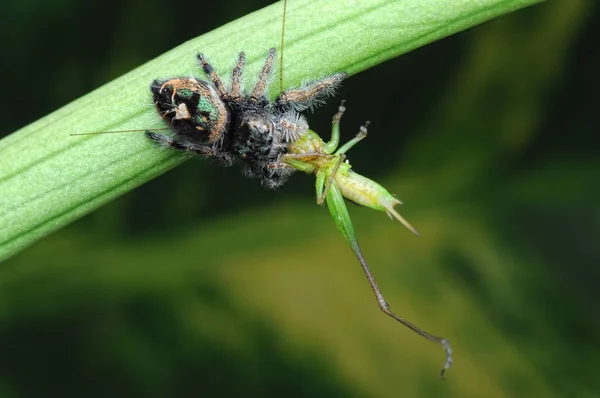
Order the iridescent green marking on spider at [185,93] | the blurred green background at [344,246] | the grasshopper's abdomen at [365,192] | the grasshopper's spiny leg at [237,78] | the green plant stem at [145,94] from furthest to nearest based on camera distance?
1. the blurred green background at [344,246]
2. the grasshopper's abdomen at [365,192]
3. the iridescent green marking on spider at [185,93]
4. the grasshopper's spiny leg at [237,78]
5. the green plant stem at [145,94]

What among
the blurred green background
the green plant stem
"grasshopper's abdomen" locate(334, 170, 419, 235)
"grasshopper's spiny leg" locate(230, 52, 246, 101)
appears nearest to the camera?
the green plant stem

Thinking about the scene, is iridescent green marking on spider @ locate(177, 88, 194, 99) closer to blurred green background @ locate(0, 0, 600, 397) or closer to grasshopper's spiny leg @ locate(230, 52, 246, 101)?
grasshopper's spiny leg @ locate(230, 52, 246, 101)

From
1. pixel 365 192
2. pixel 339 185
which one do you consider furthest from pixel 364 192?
pixel 339 185

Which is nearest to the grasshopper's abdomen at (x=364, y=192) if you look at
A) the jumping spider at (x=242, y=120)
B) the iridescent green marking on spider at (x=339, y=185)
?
the iridescent green marking on spider at (x=339, y=185)

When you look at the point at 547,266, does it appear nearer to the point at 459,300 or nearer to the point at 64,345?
the point at 459,300

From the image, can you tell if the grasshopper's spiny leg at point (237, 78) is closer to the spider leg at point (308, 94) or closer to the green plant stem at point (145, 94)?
the green plant stem at point (145, 94)

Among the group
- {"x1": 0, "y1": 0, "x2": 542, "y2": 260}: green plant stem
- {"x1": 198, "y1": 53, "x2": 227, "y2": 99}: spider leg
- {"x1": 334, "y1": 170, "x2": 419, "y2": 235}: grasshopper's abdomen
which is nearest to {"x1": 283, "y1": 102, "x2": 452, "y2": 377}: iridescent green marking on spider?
{"x1": 334, "y1": 170, "x2": 419, "y2": 235}: grasshopper's abdomen

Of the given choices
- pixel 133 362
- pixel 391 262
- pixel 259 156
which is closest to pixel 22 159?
pixel 259 156
